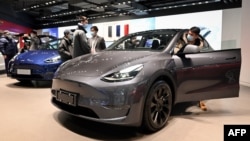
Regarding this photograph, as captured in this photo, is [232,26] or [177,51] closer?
[177,51]

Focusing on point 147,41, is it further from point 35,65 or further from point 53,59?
point 35,65

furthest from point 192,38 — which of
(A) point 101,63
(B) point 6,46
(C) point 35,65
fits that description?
(B) point 6,46

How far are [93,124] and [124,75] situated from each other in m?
0.83

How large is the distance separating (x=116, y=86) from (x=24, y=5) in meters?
12.7

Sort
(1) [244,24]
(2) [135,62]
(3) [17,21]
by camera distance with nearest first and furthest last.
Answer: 1. (2) [135,62]
2. (1) [244,24]
3. (3) [17,21]

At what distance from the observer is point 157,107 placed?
8.41ft

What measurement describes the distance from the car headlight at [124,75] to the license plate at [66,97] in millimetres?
384

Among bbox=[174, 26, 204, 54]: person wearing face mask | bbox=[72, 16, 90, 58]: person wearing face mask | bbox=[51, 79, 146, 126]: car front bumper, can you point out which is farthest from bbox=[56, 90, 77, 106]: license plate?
bbox=[72, 16, 90, 58]: person wearing face mask

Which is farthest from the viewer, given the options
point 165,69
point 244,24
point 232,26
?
point 232,26

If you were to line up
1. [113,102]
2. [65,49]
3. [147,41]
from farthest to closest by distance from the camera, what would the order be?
[65,49], [147,41], [113,102]

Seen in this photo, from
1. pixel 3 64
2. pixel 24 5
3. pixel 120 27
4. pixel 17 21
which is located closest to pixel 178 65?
pixel 3 64

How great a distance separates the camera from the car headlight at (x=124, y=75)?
2.29 m

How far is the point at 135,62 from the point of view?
2455 mm

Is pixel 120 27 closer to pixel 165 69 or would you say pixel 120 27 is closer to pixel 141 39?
pixel 141 39
